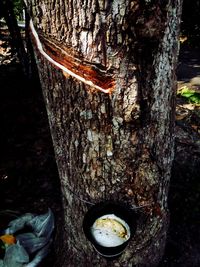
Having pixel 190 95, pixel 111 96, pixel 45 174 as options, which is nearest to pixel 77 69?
pixel 111 96

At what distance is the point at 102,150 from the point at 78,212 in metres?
0.62

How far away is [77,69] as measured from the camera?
159 centimetres

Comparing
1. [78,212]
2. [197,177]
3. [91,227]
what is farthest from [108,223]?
[197,177]

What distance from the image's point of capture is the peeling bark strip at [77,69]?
1.56 meters

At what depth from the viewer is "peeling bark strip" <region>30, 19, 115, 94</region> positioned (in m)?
1.56

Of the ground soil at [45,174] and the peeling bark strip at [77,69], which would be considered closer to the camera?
the peeling bark strip at [77,69]

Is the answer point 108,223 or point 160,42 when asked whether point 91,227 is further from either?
point 160,42

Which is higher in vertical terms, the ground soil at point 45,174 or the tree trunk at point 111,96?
the tree trunk at point 111,96

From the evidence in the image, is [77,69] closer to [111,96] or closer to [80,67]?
[80,67]

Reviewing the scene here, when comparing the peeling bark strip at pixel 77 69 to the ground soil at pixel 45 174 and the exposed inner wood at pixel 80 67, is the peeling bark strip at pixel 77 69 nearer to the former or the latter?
the exposed inner wood at pixel 80 67

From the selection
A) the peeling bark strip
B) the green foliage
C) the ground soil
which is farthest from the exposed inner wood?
the green foliage

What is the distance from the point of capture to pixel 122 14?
1.41 metres

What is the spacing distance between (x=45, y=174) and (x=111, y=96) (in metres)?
2.31

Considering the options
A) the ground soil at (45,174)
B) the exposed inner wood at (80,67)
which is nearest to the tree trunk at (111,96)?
the exposed inner wood at (80,67)
